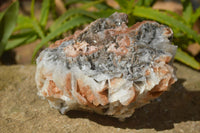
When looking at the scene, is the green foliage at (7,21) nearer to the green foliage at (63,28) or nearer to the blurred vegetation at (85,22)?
the blurred vegetation at (85,22)

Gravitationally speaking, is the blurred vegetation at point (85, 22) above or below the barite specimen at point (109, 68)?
below

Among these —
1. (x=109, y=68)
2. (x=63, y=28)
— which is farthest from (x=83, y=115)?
(x=63, y=28)

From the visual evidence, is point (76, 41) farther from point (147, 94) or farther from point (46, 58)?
point (147, 94)

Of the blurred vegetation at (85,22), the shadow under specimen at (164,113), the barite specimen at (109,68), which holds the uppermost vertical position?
the barite specimen at (109,68)

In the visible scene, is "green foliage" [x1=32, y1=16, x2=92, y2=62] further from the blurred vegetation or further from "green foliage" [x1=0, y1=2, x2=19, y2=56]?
"green foliage" [x1=0, y1=2, x2=19, y2=56]

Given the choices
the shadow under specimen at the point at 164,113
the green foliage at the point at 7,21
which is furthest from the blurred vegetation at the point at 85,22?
the shadow under specimen at the point at 164,113

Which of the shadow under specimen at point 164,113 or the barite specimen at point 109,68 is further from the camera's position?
the shadow under specimen at point 164,113

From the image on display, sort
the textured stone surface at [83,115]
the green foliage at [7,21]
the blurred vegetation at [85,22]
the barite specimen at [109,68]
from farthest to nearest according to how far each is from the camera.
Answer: the green foliage at [7,21], the blurred vegetation at [85,22], the textured stone surface at [83,115], the barite specimen at [109,68]
